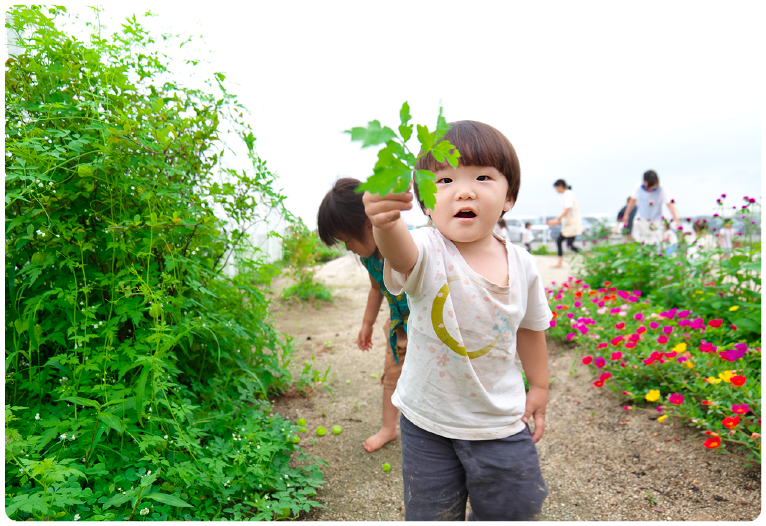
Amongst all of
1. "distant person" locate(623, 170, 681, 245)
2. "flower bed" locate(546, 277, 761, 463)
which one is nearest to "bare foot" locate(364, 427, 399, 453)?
"flower bed" locate(546, 277, 761, 463)

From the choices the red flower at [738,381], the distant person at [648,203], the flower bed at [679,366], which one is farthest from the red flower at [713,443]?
the distant person at [648,203]

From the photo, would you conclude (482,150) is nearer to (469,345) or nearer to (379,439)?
(469,345)

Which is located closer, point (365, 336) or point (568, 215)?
point (365, 336)

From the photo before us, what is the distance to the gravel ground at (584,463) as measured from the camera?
1.90m

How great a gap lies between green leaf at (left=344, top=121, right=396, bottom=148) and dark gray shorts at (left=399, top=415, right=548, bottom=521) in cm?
97

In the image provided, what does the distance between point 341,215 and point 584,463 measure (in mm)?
1742

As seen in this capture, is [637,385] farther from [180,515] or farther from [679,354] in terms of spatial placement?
[180,515]

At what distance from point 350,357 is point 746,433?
2.63 m

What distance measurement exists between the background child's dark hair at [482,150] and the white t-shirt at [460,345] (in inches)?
8.7

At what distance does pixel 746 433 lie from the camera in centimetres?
207

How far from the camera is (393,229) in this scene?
1018 mm

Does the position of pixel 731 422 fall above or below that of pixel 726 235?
below

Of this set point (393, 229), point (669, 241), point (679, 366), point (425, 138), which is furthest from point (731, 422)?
point (669, 241)

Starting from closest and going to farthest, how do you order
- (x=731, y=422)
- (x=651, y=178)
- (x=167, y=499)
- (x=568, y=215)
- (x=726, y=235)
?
(x=167, y=499)
(x=731, y=422)
(x=726, y=235)
(x=651, y=178)
(x=568, y=215)
